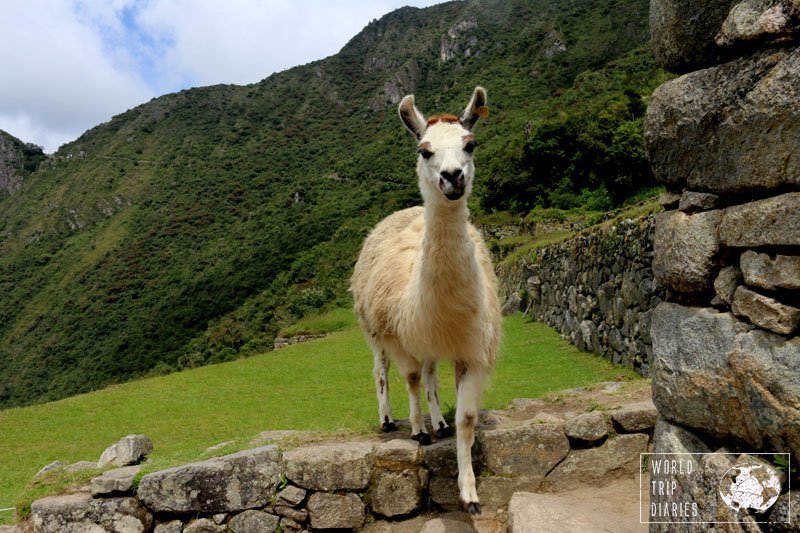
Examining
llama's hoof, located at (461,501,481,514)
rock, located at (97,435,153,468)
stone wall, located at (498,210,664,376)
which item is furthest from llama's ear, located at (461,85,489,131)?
stone wall, located at (498,210,664,376)

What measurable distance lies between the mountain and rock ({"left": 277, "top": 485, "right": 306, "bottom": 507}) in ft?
26.5

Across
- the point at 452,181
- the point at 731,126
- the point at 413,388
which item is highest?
the point at 452,181

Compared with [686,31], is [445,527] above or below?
below

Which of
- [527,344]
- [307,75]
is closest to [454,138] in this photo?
[527,344]

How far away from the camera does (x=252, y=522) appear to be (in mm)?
4754

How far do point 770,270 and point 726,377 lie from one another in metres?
0.44

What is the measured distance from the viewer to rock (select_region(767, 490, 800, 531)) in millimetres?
1847

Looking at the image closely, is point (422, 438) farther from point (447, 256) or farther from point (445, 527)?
point (447, 256)

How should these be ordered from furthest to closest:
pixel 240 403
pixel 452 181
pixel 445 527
→ pixel 240 403
pixel 445 527
pixel 452 181

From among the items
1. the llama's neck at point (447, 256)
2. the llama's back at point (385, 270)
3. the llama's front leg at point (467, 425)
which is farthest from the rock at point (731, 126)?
the llama's back at point (385, 270)

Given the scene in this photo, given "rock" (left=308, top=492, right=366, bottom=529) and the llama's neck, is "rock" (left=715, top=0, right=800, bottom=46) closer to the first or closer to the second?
the llama's neck

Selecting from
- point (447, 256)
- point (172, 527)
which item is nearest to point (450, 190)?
point (447, 256)

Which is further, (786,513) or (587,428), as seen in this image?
(587,428)

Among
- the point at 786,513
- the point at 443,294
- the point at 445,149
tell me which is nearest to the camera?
the point at 786,513
